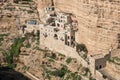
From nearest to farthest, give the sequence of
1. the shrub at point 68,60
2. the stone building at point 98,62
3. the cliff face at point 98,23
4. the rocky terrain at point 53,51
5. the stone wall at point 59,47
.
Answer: the cliff face at point 98,23
the stone building at point 98,62
the rocky terrain at point 53,51
the stone wall at point 59,47
the shrub at point 68,60

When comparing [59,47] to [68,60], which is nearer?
[68,60]

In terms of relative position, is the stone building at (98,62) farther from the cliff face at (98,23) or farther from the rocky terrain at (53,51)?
the cliff face at (98,23)

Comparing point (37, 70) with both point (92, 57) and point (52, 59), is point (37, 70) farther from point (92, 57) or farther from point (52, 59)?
point (92, 57)

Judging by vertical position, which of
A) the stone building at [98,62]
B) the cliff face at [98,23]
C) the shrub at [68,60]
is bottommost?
the shrub at [68,60]

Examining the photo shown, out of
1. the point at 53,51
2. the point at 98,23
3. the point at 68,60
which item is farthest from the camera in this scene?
the point at 53,51

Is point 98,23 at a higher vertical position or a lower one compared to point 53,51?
higher

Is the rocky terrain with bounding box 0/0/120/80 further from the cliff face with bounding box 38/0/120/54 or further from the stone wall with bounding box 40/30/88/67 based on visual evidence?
the stone wall with bounding box 40/30/88/67

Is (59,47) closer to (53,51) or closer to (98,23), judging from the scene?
(53,51)

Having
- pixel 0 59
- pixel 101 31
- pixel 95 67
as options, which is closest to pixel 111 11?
pixel 101 31

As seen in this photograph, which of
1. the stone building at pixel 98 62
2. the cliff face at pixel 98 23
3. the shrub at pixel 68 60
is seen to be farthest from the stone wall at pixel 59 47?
the stone building at pixel 98 62

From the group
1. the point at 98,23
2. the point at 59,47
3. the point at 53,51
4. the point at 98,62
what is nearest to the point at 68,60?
the point at 59,47
